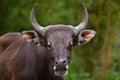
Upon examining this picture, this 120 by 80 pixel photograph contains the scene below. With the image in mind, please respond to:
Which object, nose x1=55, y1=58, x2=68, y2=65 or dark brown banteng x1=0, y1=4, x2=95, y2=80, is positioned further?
dark brown banteng x1=0, y1=4, x2=95, y2=80

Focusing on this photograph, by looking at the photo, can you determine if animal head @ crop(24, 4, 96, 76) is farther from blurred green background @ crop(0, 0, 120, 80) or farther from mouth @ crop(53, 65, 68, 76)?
blurred green background @ crop(0, 0, 120, 80)

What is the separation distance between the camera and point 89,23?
79.5 ft

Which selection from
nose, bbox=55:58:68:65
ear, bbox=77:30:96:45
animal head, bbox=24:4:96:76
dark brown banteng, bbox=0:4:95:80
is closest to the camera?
nose, bbox=55:58:68:65

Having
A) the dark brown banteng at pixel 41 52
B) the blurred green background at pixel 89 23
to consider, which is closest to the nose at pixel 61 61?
the dark brown banteng at pixel 41 52

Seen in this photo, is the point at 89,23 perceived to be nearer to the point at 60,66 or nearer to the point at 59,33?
the point at 59,33

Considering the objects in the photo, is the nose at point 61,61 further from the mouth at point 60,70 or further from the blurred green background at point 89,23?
the blurred green background at point 89,23

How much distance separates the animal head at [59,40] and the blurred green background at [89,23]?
25.5 ft

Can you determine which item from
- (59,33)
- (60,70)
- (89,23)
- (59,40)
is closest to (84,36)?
(59,33)

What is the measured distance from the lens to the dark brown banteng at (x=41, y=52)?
1357 cm

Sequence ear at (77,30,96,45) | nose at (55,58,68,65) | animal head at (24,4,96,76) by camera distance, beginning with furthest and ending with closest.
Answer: ear at (77,30,96,45)
animal head at (24,4,96,76)
nose at (55,58,68,65)

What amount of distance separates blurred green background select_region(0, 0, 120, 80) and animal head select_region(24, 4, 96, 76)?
25.5 feet

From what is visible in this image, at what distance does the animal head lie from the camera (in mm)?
13391

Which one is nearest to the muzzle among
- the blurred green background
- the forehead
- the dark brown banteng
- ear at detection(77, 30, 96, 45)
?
the dark brown banteng

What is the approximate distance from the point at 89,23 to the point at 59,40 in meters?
10.6
